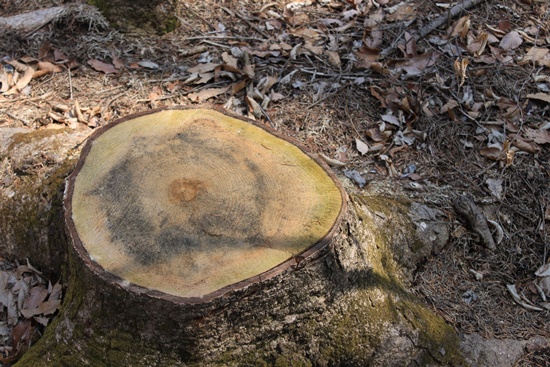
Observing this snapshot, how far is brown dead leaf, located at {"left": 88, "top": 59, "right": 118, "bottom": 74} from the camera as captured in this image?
12.0ft

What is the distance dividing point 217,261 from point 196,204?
28 cm

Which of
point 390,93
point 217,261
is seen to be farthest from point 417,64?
point 217,261

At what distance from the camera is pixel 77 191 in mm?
2141

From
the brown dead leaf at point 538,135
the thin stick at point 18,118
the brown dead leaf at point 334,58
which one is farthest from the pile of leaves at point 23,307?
the brown dead leaf at point 538,135

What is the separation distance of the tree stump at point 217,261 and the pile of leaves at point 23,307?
0.15 m

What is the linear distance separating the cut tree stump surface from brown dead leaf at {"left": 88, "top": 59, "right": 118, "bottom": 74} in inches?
54.6

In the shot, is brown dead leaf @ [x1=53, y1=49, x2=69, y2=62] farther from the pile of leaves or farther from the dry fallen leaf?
the pile of leaves

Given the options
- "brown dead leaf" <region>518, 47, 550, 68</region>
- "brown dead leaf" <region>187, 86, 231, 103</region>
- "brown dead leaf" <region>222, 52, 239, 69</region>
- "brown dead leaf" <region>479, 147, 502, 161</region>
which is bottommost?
"brown dead leaf" <region>479, 147, 502, 161</region>

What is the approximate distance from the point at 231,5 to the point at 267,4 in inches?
11.7

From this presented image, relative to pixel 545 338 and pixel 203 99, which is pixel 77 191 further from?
pixel 545 338

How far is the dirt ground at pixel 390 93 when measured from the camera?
2922mm

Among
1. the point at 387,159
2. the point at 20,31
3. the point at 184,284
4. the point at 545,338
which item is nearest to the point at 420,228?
the point at 387,159

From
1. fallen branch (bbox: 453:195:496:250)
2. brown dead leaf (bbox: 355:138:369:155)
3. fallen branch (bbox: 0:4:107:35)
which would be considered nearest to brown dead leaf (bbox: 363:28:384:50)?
brown dead leaf (bbox: 355:138:369:155)

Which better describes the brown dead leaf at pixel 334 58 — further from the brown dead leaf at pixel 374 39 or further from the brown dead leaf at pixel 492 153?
the brown dead leaf at pixel 492 153
